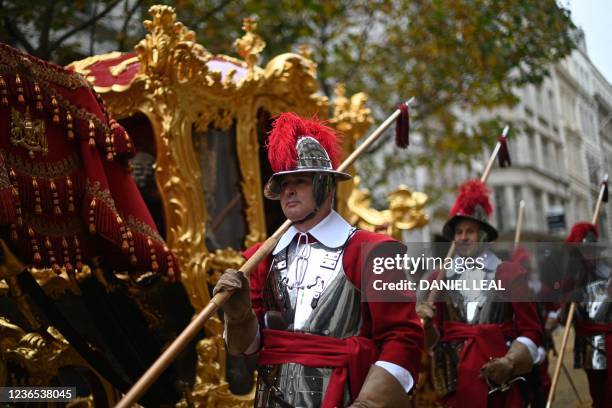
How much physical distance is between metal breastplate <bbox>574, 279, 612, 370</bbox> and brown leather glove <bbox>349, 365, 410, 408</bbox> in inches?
129

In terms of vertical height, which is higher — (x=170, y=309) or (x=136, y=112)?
(x=136, y=112)

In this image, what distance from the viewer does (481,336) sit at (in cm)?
591

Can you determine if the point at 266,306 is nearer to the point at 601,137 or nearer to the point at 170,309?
the point at 170,309

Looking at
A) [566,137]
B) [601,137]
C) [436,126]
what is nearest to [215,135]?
[601,137]

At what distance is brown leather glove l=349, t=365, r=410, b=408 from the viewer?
3637 mm

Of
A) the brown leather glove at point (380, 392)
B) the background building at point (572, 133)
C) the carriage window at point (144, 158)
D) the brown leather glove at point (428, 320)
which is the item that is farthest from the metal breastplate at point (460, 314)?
the carriage window at point (144, 158)

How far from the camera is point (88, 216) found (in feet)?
16.0

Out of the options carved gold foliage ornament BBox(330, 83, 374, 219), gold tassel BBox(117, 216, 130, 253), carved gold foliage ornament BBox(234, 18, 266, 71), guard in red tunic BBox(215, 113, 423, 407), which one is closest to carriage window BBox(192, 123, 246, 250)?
carved gold foliage ornament BBox(234, 18, 266, 71)

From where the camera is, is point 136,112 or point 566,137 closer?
point 136,112

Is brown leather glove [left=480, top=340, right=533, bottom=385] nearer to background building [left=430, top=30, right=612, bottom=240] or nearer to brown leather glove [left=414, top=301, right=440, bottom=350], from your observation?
brown leather glove [left=414, top=301, right=440, bottom=350]

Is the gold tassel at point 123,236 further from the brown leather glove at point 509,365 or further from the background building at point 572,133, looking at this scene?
the background building at point 572,133

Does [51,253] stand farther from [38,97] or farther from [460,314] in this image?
[460,314]

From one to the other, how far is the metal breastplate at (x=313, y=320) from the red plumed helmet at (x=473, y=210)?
275 cm

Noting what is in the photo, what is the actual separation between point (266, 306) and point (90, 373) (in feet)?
7.19
